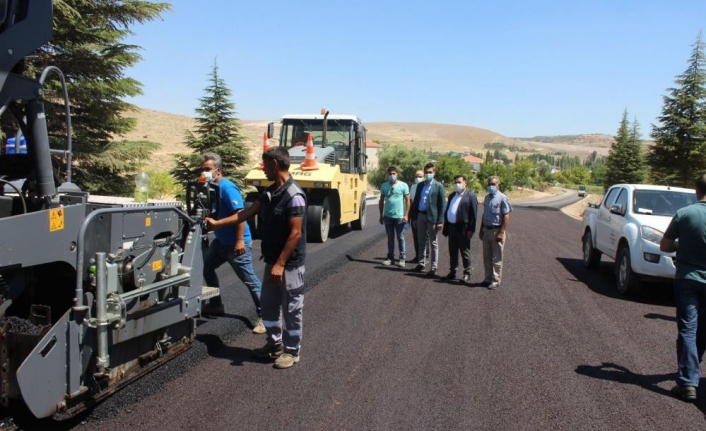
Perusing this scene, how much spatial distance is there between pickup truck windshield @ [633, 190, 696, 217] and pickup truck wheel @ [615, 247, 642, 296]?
0.84m

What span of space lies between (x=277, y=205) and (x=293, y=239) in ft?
1.11

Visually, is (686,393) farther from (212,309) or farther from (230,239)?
(212,309)

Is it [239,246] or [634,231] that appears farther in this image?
[634,231]

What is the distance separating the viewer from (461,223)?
9.11 metres

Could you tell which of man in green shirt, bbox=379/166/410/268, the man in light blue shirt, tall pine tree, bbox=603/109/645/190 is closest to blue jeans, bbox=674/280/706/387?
the man in light blue shirt

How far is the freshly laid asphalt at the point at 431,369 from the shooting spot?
4090 mm

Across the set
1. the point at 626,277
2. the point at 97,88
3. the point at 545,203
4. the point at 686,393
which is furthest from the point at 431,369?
the point at 545,203

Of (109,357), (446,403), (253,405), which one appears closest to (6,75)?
(109,357)

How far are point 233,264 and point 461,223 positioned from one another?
14.2 feet

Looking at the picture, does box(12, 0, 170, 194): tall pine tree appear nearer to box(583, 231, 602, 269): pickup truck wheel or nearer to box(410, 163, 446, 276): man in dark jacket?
box(410, 163, 446, 276): man in dark jacket

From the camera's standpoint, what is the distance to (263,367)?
197 inches

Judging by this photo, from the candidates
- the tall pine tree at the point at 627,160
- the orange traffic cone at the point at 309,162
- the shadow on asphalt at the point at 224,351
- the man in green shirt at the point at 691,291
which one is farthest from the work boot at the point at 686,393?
the tall pine tree at the point at 627,160

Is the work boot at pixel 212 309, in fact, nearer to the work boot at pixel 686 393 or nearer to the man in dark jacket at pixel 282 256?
the man in dark jacket at pixel 282 256

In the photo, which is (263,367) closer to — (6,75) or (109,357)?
(109,357)
